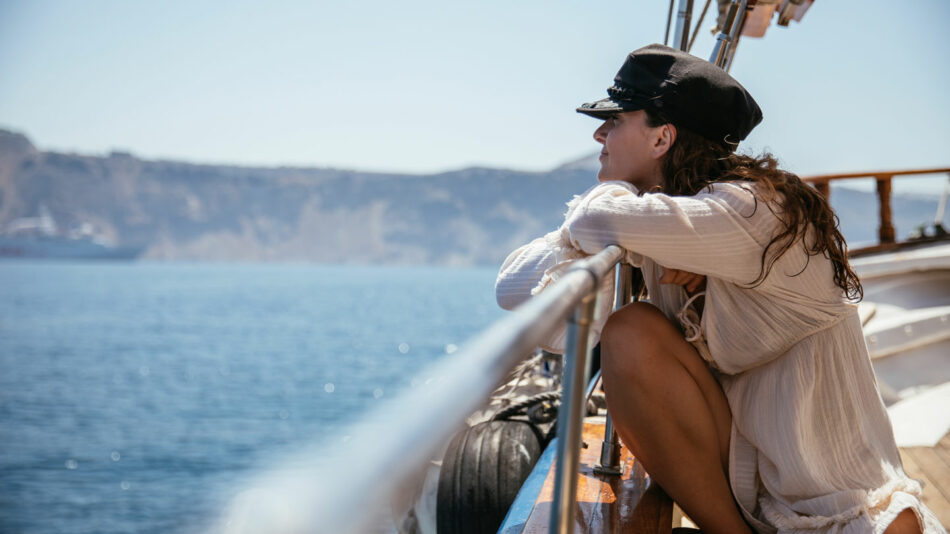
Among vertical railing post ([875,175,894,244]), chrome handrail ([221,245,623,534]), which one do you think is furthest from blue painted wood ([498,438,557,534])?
vertical railing post ([875,175,894,244])

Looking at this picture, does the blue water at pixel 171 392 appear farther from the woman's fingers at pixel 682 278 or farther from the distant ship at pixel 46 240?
the distant ship at pixel 46 240

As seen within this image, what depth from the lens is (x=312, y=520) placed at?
1.19 ft

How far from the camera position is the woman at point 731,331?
4.52 feet

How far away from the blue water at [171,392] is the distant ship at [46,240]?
80.3 metres

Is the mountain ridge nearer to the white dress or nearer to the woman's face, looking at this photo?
the woman's face

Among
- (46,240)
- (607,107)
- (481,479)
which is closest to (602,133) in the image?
(607,107)

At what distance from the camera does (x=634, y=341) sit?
144 centimetres

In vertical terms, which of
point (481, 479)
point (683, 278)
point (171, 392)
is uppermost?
point (683, 278)

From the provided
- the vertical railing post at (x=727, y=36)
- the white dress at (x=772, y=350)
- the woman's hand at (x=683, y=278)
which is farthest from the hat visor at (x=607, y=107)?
the vertical railing post at (x=727, y=36)

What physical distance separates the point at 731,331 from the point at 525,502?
0.56 metres

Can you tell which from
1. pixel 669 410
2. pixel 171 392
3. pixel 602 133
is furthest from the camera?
pixel 171 392

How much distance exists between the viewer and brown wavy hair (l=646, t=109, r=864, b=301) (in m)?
1.41

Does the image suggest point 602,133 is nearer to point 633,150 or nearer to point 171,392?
point 633,150

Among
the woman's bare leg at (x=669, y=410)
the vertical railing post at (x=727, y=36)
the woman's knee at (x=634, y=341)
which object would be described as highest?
the vertical railing post at (x=727, y=36)
